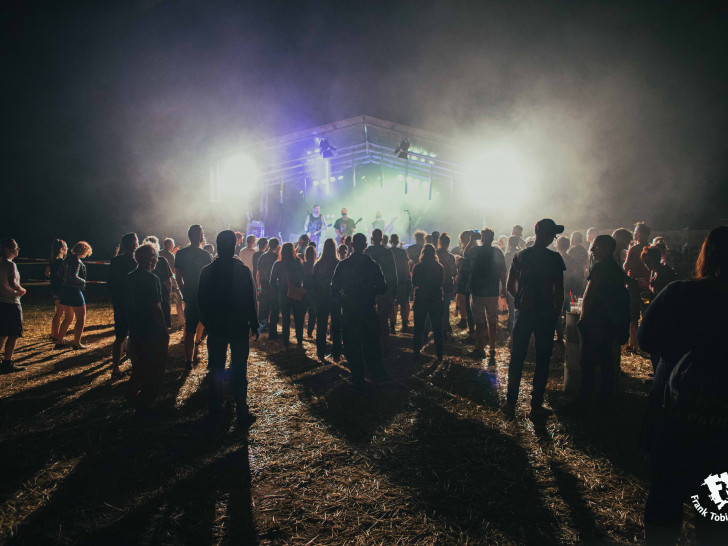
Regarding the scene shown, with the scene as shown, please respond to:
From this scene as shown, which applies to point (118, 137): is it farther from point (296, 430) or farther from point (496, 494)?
point (496, 494)

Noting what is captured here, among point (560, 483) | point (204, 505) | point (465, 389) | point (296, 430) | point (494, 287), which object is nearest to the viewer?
point (204, 505)

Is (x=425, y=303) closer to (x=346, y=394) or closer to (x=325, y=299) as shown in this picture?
(x=325, y=299)

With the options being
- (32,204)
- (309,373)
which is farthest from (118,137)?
(309,373)

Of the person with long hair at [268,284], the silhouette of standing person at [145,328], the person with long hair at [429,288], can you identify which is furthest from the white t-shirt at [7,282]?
the person with long hair at [429,288]

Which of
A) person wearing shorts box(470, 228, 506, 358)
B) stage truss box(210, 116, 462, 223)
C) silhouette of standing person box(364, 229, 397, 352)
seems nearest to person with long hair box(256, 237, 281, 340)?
silhouette of standing person box(364, 229, 397, 352)

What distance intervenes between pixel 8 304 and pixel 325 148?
560 inches

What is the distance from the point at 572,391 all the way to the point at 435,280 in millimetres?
2319

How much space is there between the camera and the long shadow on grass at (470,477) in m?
2.10

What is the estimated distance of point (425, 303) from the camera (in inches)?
210

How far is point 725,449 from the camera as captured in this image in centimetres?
134

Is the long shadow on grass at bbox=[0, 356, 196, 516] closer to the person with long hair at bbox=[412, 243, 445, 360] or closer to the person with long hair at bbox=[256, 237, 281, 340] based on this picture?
the person with long hair at bbox=[256, 237, 281, 340]

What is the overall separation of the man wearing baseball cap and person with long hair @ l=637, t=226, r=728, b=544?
6.50 ft

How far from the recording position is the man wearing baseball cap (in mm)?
3516

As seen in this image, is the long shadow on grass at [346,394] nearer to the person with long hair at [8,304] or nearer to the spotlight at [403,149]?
the person with long hair at [8,304]
